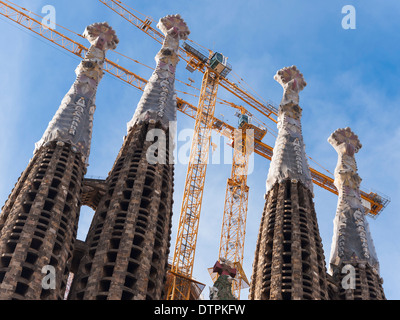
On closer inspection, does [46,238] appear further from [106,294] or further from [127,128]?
[127,128]

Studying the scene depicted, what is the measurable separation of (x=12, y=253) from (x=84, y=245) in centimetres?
984

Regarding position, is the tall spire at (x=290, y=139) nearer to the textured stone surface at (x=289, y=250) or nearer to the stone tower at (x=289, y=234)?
the stone tower at (x=289, y=234)

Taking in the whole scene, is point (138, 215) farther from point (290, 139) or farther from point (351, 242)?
point (290, 139)

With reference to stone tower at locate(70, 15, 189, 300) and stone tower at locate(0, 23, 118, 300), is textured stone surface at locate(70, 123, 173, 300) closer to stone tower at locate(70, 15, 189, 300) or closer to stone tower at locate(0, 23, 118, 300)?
stone tower at locate(70, 15, 189, 300)

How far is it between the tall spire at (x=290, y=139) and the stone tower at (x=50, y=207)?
80.1 feet

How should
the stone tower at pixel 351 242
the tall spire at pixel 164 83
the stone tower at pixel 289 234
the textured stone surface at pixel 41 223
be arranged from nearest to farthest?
the textured stone surface at pixel 41 223
the stone tower at pixel 289 234
the stone tower at pixel 351 242
the tall spire at pixel 164 83

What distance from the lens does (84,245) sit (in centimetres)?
7119

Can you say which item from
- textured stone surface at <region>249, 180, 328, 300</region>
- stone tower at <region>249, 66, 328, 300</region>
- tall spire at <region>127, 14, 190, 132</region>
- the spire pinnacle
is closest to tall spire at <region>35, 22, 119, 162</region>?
tall spire at <region>127, 14, 190, 132</region>

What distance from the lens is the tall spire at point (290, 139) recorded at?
301ft

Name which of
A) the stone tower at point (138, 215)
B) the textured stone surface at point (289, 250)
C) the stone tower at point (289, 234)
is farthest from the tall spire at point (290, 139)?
the stone tower at point (138, 215)

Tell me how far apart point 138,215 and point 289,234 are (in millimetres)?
19219

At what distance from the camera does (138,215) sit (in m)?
73.2

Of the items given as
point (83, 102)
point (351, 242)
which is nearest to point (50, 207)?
point (83, 102)
